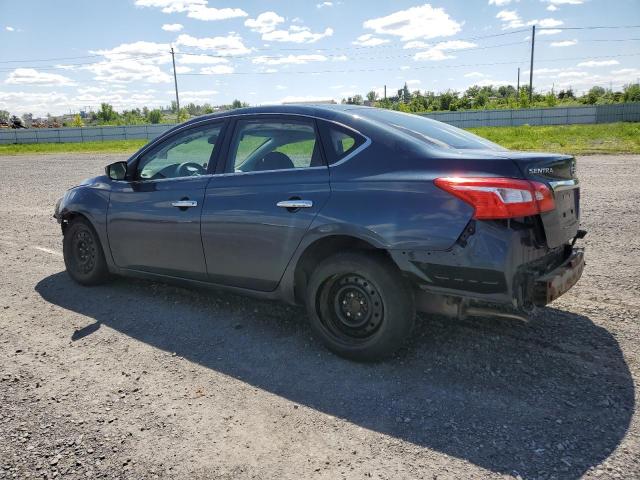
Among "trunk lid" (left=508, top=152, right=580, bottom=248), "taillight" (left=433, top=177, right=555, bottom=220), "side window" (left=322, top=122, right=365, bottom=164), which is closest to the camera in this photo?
"taillight" (left=433, top=177, right=555, bottom=220)

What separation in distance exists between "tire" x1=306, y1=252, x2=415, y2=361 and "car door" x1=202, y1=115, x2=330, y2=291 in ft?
1.13

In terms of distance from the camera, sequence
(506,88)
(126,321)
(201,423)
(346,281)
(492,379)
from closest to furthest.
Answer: (201,423) → (492,379) → (346,281) → (126,321) → (506,88)

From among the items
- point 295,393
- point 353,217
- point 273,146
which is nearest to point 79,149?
point 273,146

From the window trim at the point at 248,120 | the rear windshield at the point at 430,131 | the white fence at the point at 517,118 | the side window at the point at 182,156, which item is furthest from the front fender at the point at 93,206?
the white fence at the point at 517,118

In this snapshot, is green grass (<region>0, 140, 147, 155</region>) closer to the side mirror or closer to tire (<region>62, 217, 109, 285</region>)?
tire (<region>62, 217, 109, 285</region>)

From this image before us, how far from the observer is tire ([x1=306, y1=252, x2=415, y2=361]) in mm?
3336

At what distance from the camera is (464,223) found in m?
2.99

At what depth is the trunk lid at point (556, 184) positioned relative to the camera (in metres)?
3.09

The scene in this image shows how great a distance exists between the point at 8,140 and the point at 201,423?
4887 cm

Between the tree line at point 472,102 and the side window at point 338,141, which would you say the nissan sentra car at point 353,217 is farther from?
the tree line at point 472,102

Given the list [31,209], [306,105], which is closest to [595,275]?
[306,105]

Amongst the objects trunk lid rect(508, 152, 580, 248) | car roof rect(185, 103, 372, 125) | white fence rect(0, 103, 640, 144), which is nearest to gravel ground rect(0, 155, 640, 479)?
trunk lid rect(508, 152, 580, 248)

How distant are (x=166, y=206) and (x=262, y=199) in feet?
3.46

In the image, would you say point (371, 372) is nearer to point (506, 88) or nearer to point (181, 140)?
point (181, 140)
